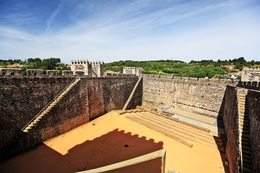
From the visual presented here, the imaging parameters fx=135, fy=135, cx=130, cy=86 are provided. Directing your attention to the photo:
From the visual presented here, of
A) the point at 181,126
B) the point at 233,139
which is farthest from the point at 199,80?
the point at 233,139

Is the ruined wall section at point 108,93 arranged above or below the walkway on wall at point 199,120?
above

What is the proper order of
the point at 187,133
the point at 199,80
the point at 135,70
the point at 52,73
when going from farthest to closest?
the point at 135,70 → the point at 199,80 → the point at 187,133 → the point at 52,73

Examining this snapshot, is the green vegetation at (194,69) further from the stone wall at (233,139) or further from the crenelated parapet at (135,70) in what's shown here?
the stone wall at (233,139)

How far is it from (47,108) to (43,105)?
0.31 m

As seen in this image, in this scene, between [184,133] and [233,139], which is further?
[184,133]

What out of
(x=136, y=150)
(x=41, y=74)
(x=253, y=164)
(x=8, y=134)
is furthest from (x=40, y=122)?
(x=253, y=164)

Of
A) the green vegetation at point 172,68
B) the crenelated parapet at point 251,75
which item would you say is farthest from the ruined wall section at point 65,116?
the green vegetation at point 172,68

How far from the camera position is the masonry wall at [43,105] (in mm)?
7207

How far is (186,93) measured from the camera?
51.9 ft

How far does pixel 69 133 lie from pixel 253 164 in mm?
10233

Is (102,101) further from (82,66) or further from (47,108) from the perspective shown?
(82,66)

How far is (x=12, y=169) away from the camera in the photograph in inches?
252

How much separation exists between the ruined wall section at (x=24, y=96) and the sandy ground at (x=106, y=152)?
84.1 inches

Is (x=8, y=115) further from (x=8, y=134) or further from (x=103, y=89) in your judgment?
(x=103, y=89)
